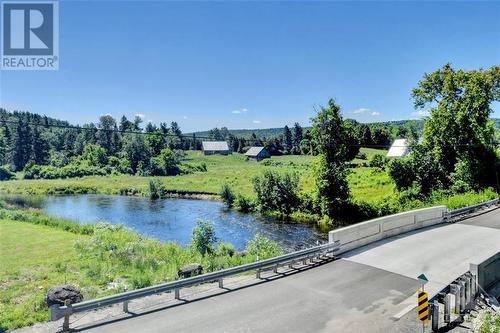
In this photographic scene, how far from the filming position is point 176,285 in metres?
10.2

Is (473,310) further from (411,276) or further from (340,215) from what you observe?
(340,215)

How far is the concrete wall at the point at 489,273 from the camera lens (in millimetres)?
11391

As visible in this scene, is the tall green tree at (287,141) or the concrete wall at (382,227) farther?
the tall green tree at (287,141)

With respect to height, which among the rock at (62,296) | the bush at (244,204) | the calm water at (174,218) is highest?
the rock at (62,296)

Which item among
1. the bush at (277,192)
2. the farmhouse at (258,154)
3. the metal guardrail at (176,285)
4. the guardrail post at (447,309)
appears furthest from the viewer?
the farmhouse at (258,154)

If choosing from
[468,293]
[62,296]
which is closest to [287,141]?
[468,293]

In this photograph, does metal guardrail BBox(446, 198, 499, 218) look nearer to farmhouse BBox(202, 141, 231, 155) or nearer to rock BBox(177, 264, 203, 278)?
rock BBox(177, 264, 203, 278)

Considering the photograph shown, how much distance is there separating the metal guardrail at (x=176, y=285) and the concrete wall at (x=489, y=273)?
178 inches

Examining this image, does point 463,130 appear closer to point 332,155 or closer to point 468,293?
point 332,155

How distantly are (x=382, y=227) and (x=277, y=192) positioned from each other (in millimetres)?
26859

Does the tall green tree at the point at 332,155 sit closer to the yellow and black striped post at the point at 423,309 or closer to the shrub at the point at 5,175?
the yellow and black striped post at the point at 423,309

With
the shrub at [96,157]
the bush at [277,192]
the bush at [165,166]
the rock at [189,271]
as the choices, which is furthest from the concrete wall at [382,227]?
the shrub at [96,157]

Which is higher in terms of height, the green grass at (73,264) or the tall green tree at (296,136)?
the tall green tree at (296,136)

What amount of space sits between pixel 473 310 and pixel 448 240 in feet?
20.7
